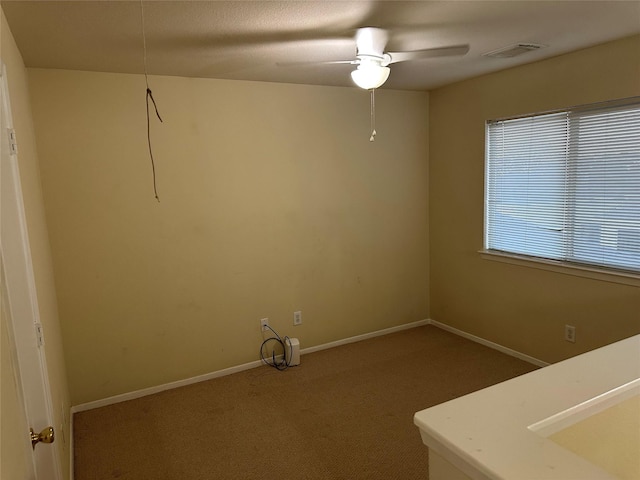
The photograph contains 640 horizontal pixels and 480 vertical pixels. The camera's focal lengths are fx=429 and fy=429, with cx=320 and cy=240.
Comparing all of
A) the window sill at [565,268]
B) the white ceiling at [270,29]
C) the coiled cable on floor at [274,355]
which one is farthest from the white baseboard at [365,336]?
the white ceiling at [270,29]

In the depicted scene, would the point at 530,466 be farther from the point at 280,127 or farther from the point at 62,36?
the point at 280,127

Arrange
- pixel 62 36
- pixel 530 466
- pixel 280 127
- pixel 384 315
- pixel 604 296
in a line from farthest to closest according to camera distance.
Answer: pixel 384 315, pixel 280 127, pixel 604 296, pixel 62 36, pixel 530 466

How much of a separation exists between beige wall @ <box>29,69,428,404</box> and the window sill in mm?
938

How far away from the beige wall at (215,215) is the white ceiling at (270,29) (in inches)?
15.6

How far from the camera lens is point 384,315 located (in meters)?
4.39

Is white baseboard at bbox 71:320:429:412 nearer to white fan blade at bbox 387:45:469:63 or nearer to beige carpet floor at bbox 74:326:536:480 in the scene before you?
beige carpet floor at bbox 74:326:536:480

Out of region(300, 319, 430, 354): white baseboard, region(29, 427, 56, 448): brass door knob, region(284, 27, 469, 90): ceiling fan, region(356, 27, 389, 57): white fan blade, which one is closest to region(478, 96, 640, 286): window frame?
region(300, 319, 430, 354): white baseboard

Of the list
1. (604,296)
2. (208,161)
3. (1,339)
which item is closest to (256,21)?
(208,161)

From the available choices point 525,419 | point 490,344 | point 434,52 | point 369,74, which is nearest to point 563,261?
point 490,344

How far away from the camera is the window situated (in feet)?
9.41

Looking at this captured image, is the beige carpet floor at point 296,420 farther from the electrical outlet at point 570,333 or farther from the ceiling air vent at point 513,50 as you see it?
the ceiling air vent at point 513,50

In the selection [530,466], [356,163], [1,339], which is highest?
[356,163]

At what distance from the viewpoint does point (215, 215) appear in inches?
136

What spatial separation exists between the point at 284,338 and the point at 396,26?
263cm
